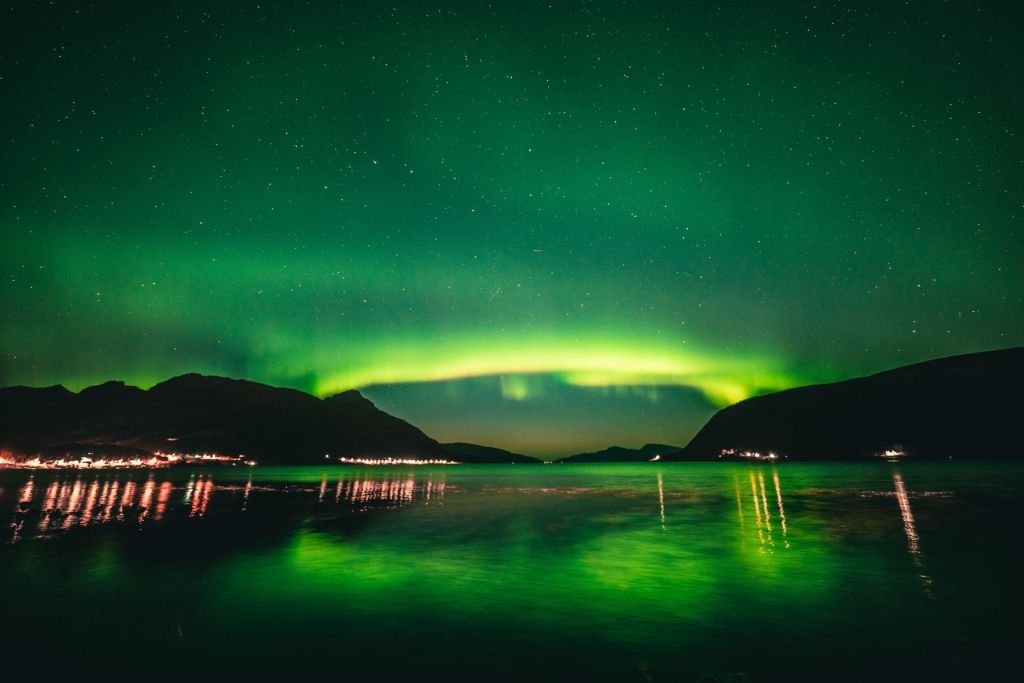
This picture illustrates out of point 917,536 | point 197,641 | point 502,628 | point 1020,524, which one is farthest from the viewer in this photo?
point 1020,524

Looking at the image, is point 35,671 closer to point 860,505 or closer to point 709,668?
point 709,668

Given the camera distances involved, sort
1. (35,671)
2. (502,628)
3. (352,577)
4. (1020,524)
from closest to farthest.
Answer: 1. (35,671)
2. (502,628)
3. (352,577)
4. (1020,524)

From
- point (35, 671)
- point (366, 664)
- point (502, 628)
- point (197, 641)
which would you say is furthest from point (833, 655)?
point (35, 671)

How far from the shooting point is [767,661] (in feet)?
37.7

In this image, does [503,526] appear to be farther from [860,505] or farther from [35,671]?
[860,505]

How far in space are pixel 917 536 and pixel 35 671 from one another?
36.2 meters

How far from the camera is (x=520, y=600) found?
1681 centimetres

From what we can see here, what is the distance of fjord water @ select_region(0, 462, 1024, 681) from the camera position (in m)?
11.4

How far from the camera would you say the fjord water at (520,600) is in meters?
11.4

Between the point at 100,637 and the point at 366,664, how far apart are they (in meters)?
6.97

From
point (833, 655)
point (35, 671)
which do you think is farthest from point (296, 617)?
point (833, 655)

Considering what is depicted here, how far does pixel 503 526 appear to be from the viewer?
36.0 meters

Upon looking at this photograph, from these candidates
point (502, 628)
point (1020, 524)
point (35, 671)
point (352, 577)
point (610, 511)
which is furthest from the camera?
point (610, 511)

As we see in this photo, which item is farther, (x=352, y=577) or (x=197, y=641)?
(x=352, y=577)
